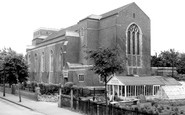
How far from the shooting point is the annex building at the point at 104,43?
45000mm

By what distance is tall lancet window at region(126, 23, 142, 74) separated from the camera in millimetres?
46188

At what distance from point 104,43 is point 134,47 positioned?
19.4 feet

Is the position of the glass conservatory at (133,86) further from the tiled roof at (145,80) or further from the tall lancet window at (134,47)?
the tall lancet window at (134,47)

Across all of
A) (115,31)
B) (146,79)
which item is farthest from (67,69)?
(146,79)

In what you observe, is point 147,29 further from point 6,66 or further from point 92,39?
point 6,66

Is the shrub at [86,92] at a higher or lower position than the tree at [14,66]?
lower

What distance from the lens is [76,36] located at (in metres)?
53.8

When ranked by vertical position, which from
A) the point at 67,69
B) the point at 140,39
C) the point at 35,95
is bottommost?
the point at 35,95

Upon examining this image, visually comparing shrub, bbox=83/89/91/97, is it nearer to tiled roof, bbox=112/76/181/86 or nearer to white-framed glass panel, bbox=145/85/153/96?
tiled roof, bbox=112/76/181/86

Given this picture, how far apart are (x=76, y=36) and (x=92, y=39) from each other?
4251 millimetres

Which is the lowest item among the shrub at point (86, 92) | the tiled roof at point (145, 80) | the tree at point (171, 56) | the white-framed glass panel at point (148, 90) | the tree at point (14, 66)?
the shrub at point (86, 92)

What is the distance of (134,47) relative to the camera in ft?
Answer: 155

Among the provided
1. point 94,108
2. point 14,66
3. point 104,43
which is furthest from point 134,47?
point 94,108

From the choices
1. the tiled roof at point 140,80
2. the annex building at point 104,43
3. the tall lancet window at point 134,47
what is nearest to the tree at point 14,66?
the annex building at point 104,43
